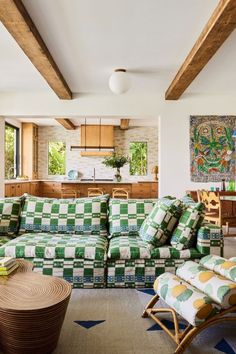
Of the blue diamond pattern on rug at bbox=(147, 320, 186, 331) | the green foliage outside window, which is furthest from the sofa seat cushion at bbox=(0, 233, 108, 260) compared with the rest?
the green foliage outside window

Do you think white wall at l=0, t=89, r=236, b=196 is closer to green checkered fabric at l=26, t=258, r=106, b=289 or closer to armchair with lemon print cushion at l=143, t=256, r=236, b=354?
green checkered fabric at l=26, t=258, r=106, b=289

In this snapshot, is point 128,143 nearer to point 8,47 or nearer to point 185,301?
point 8,47

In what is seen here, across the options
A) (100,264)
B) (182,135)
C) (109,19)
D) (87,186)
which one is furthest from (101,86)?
(87,186)

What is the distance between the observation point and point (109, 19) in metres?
2.94

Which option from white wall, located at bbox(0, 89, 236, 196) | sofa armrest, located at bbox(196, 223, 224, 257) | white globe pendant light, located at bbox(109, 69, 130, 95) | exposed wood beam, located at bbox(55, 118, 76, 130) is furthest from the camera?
exposed wood beam, located at bbox(55, 118, 76, 130)

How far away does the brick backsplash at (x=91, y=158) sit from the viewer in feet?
33.7

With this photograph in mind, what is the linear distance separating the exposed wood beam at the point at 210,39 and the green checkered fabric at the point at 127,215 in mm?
1672

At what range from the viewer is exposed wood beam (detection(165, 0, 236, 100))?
2.59 m

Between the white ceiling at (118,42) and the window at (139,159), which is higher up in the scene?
the white ceiling at (118,42)

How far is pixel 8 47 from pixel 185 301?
3140 mm

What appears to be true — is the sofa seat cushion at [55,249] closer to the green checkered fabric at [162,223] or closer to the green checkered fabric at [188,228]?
the green checkered fabric at [162,223]

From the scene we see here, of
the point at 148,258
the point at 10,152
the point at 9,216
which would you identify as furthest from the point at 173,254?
the point at 10,152

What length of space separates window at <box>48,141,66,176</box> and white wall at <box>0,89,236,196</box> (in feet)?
15.3

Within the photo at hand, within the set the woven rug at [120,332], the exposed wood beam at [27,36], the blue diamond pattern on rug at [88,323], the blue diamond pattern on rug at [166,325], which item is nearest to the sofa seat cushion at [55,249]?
the woven rug at [120,332]
